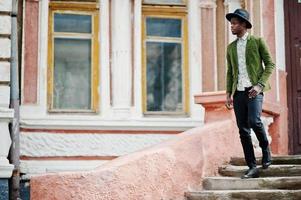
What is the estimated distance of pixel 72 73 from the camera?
10.5 m

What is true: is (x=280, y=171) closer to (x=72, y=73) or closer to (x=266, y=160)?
(x=266, y=160)

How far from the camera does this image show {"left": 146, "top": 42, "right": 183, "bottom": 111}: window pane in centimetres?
1067

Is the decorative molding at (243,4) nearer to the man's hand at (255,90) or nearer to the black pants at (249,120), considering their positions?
the black pants at (249,120)

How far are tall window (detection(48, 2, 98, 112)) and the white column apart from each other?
12.0 inches

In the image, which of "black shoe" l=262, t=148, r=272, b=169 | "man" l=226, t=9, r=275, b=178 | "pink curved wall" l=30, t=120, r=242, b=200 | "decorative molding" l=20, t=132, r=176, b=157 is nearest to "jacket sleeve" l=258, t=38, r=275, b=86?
"man" l=226, t=9, r=275, b=178

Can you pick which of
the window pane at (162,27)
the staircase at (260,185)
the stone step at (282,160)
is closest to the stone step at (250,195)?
the staircase at (260,185)

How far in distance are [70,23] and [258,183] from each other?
14.9 feet

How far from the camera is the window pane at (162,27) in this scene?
35.3 ft

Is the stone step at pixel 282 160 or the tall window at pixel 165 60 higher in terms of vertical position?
the tall window at pixel 165 60

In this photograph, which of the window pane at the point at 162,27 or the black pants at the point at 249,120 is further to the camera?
the window pane at the point at 162,27

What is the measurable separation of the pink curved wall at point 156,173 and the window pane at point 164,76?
242 centimetres

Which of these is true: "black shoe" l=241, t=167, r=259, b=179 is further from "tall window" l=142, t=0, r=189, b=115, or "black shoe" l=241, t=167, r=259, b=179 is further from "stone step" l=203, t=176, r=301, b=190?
"tall window" l=142, t=0, r=189, b=115

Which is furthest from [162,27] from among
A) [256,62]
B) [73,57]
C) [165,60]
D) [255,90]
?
[255,90]

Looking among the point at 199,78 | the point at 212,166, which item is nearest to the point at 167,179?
the point at 212,166
